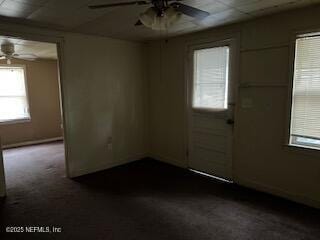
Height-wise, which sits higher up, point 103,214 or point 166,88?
point 166,88

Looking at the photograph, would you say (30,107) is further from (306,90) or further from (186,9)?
(306,90)

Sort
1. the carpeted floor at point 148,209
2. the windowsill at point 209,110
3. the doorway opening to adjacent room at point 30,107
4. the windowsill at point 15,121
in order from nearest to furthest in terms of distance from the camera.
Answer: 1. the carpeted floor at point 148,209
2. the windowsill at point 209,110
3. the doorway opening to adjacent room at point 30,107
4. the windowsill at point 15,121

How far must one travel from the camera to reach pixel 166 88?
4.21 m

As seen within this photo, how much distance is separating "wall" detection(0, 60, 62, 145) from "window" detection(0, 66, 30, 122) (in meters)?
0.14

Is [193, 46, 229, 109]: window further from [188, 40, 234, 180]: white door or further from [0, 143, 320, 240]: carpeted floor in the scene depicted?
[0, 143, 320, 240]: carpeted floor

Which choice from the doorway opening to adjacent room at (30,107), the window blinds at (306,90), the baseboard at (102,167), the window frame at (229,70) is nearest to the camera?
the window blinds at (306,90)

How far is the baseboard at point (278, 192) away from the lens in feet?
8.81

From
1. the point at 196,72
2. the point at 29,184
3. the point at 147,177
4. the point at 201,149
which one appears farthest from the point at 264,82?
the point at 29,184

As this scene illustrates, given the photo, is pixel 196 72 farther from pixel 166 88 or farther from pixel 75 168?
pixel 75 168

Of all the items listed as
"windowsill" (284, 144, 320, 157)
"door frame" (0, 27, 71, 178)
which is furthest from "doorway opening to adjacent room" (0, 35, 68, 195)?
"windowsill" (284, 144, 320, 157)

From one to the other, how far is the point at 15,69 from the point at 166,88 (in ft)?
13.6

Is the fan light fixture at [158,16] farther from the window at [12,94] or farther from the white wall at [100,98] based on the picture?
the window at [12,94]

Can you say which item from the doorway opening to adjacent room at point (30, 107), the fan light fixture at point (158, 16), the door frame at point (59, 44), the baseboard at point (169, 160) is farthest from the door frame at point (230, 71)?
the doorway opening to adjacent room at point (30, 107)

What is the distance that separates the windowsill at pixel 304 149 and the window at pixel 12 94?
6.05 m
